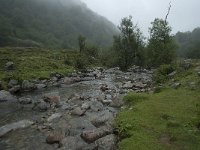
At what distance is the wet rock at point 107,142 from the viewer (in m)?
15.5

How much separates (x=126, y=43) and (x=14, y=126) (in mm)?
57643

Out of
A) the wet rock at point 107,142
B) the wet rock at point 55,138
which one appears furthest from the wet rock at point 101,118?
the wet rock at point 107,142

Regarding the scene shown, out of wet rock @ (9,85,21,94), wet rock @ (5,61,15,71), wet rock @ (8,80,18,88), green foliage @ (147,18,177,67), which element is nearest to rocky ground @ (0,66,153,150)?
wet rock @ (9,85,21,94)

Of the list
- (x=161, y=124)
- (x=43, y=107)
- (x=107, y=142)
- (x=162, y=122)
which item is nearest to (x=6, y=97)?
(x=43, y=107)

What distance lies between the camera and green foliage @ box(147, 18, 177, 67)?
68938 mm

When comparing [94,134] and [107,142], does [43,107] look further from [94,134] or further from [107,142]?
[107,142]

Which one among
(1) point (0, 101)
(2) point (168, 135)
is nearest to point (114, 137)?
(2) point (168, 135)

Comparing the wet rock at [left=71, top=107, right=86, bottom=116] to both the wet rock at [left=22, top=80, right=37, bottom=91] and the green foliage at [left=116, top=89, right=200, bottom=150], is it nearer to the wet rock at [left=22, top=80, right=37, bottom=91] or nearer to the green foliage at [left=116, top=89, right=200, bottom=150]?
the green foliage at [left=116, top=89, right=200, bottom=150]

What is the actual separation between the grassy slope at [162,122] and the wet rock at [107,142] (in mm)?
611

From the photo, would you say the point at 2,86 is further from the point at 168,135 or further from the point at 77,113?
the point at 168,135

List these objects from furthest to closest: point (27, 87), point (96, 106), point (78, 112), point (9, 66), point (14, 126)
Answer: point (9, 66), point (27, 87), point (96, 106), point (78, 112), point (14, 126)

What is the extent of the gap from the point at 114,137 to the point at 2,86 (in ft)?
83.7

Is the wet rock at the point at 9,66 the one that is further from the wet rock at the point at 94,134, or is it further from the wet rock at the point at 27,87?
the wet rock at the point at 94,134

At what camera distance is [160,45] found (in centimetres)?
7075
